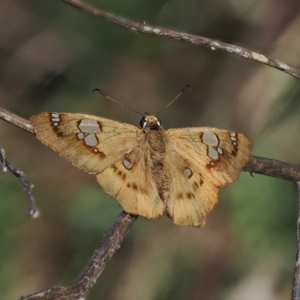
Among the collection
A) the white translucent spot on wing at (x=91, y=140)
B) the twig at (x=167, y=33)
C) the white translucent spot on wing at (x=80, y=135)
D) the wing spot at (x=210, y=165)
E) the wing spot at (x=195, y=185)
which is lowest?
the white translucent spot on wing at (x=91, y=140)

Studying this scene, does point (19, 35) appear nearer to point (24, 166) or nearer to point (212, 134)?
point (24, 166)

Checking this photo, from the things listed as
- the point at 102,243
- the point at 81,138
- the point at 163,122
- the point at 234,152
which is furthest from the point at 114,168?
the point at 163,122

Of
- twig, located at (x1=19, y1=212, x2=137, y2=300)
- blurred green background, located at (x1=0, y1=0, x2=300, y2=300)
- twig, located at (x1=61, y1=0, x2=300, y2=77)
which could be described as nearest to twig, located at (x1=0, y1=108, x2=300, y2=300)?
twig, located at (x1=19, y1=212, x2=137, y2=300)

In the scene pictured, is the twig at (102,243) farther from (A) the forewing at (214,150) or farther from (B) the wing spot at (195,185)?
(B) the wing spot at (195,185)

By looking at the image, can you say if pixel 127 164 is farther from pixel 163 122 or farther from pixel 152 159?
pixel 163 122

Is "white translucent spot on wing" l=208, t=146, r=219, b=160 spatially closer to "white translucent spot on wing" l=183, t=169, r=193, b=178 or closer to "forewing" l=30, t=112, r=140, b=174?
"white translucent spot on wing" l=183, t=169, r=193, b=178

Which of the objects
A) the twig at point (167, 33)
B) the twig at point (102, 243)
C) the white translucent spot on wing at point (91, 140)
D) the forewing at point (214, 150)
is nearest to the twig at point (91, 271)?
the twig at point (102, 243)

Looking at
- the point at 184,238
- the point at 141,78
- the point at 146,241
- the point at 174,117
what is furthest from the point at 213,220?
the point at 141,78
